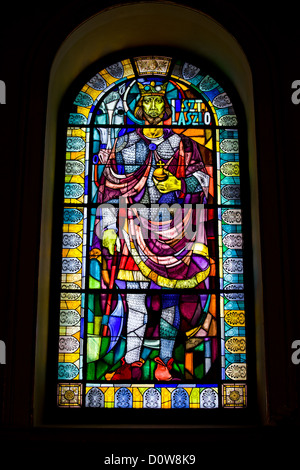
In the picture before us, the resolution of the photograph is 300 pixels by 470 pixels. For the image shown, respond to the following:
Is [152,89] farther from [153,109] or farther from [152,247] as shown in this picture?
[152,247]

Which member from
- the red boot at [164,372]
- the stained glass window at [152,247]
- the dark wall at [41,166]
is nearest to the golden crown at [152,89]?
the stained glass window at [152,247]

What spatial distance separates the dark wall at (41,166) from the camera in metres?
5.08

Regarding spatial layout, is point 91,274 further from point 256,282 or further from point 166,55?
point 166,55

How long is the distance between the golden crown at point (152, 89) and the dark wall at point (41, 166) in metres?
0.79

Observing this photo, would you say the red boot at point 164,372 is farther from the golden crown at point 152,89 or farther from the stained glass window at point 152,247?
the golden crown at point 152,89

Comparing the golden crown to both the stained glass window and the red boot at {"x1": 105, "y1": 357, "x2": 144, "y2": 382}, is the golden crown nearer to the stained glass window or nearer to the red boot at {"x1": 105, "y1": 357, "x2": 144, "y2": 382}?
the stained glass window

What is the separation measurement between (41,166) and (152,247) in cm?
111

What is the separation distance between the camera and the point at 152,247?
5883 mm

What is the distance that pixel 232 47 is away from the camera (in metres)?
6.11

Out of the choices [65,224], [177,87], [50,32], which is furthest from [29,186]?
[177,87]

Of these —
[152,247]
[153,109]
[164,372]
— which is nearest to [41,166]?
[152,247]

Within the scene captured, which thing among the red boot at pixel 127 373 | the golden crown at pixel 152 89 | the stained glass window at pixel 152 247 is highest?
the golden crown at pixel 152 89

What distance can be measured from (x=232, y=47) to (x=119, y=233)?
1.84m
